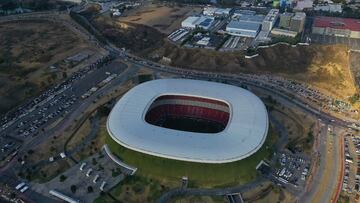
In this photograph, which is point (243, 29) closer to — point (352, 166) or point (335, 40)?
point (335, 40)

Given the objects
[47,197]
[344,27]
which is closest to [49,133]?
[47,197]

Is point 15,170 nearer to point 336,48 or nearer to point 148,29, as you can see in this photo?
point 148,29

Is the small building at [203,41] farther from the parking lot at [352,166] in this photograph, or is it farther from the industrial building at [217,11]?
the parking lot at [352,166]

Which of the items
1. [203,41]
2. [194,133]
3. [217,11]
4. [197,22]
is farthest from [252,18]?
[194,133]

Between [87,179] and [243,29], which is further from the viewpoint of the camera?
[243,29]

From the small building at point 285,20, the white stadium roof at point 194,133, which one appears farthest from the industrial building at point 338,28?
the white stadium roof at point 194,133

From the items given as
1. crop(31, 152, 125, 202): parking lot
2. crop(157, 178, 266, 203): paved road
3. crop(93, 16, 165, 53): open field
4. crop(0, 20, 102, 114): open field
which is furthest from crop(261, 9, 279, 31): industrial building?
crop(31, 152, 125, 202): parking lot
